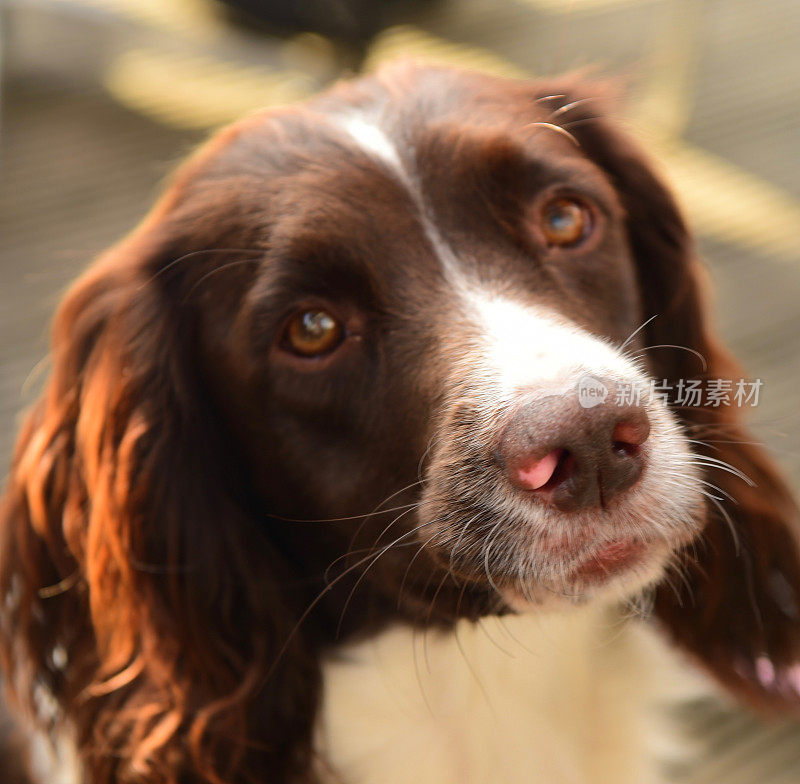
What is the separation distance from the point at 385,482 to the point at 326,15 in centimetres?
369

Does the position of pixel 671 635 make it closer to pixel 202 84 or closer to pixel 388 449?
pixel 388 449

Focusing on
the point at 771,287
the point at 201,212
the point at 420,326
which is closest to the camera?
the point at 420,326

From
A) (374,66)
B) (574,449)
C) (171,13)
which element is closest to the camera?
(574,449)

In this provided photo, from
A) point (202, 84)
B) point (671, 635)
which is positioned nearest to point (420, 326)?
point (671, 635)

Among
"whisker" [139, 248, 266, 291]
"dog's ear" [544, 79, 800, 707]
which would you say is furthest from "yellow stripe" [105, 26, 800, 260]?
"whisker" [139, 248, 266, 291]

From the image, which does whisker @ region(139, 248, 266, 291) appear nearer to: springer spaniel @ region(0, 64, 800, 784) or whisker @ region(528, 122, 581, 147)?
springer spaniel @ region(0, 64, 800, 784)

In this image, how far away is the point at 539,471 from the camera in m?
1.63

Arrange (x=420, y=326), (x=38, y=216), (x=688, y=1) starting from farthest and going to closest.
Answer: (x=688, y=1) → (x=38, y=216) → (x=420, y=326)

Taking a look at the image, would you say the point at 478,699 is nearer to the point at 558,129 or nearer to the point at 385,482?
the point at 385,482

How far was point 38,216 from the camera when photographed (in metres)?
4.63

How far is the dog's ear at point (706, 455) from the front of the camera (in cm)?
236

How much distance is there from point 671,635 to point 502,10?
4.13 m

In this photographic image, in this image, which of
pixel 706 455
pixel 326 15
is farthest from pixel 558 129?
pixel 326 15

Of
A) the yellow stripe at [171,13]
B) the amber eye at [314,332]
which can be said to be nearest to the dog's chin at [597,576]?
the amber eye at [314,332]
